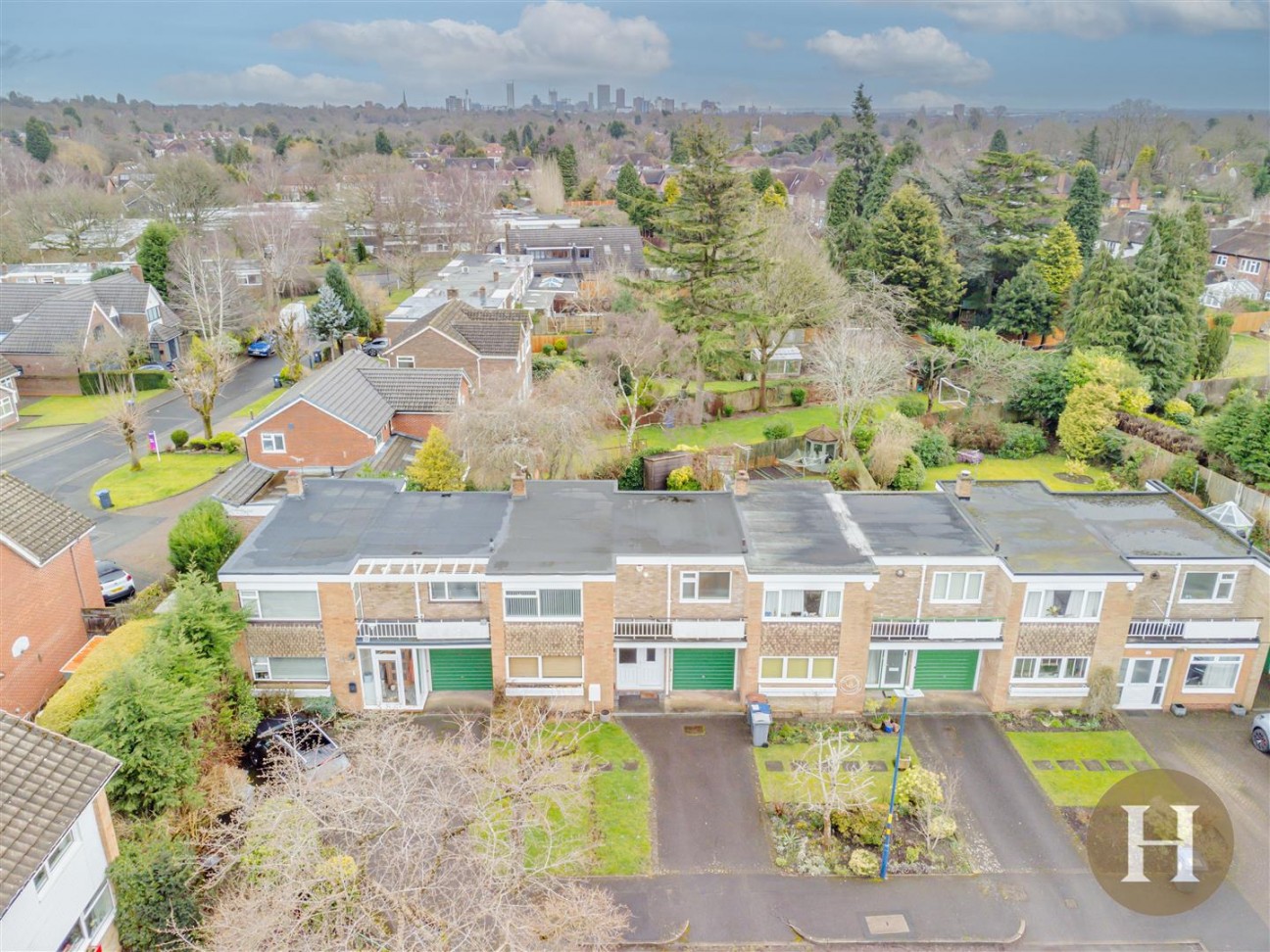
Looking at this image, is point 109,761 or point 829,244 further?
point 829,244

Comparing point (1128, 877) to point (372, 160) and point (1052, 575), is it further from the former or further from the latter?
point (372, 160)

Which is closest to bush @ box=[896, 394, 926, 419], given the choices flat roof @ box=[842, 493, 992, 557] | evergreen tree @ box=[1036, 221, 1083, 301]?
flat roof @ box=[842, 493, 992, 557]

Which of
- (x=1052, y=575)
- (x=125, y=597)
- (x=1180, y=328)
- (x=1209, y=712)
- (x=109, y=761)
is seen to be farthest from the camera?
(x=1180, y=328)

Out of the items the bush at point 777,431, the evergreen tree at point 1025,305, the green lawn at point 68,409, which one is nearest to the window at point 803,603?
the bush at point 777,431

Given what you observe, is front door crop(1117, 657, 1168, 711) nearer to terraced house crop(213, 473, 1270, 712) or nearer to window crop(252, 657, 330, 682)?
terraced house crop(213, 473, 1270, 712)

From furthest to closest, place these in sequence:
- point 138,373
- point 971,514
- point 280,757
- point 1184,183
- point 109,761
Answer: point 1184,183 < point 138,373 < point 971,514 < point 280,757 < point 109,761

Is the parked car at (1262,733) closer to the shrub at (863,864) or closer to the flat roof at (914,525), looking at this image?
the flat roof at (914,525)

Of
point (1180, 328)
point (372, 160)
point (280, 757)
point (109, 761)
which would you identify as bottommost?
point (280, 757)

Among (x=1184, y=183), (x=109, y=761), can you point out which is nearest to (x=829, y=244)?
(x=109, y=761)

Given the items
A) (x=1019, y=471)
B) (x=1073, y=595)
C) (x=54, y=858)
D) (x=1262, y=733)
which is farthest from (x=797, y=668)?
(x=1019, y=471)
